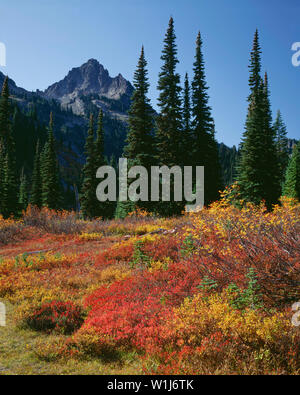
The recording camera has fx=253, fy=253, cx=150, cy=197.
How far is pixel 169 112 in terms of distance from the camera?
1065 inches

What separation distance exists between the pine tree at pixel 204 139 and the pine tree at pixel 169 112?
3.09 metres

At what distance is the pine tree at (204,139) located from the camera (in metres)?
29.0

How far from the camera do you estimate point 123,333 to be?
5.68 m

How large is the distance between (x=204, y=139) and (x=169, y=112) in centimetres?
527

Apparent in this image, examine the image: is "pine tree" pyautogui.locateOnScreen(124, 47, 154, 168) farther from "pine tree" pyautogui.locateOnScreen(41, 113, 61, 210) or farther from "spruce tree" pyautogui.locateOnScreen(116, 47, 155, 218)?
"pine tree" pyautogui.locateOnScreen(41, 113, 61, 210)

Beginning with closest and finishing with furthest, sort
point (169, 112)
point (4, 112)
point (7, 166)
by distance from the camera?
point (169, 112), point (4, 112), point (7, 166)

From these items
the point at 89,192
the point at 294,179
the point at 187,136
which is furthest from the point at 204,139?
the point at 294,179

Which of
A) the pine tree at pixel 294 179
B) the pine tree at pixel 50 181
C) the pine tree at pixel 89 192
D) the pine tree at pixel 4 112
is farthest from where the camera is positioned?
the pine tree at pixel 294 179

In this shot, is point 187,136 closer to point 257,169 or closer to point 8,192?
point 257,169

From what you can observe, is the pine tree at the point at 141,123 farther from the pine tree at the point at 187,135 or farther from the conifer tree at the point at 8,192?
the conifer tree at the point at 8,192

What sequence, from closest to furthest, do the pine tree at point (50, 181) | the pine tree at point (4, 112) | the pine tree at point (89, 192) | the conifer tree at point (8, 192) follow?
the pine tree at point (89, 192), the pine tree at point (4, 112), the conifer tree at point (8, 192), the pine tree at point (50, 181)

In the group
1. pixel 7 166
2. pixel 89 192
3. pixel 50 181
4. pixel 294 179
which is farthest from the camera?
pixel 294 179

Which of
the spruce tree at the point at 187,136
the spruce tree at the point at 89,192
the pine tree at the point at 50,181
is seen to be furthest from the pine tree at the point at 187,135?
the pine tree at the point at 50,181
